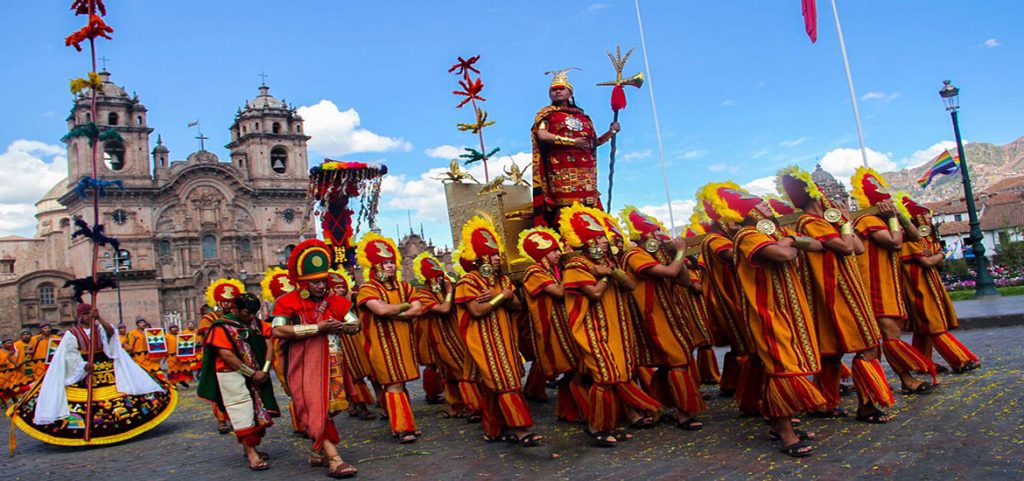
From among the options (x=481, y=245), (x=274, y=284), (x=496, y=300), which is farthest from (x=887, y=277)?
(x=274, y=284)

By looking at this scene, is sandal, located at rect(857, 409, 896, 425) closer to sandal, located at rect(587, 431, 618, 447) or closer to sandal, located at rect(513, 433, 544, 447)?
sandal, located at rect(587, 431, 618, 447)

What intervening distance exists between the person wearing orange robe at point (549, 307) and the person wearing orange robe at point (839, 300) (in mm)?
2039

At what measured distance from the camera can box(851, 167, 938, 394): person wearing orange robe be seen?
638 centimetres

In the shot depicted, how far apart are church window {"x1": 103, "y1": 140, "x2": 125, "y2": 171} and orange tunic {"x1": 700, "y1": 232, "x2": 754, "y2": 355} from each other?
52.4m

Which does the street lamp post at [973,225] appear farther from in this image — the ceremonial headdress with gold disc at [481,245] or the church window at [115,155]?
the church window at [115,155]

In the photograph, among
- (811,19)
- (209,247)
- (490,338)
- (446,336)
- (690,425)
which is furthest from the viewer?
(209,247)

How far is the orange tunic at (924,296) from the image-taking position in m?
7.19

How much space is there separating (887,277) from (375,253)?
16.2ft

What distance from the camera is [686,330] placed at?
21.6 feet

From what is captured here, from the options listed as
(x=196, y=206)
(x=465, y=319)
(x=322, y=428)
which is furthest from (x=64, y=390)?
(x=196, y=206)

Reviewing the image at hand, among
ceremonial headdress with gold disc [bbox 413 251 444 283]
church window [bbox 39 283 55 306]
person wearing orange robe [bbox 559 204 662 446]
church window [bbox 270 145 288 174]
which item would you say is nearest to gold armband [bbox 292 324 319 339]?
person wearing orange robe [bbox 559 204 662 446]

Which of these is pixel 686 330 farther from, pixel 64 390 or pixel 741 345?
pixel 64 390

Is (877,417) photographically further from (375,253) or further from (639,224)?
(375,253)

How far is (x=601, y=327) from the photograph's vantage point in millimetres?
6133
